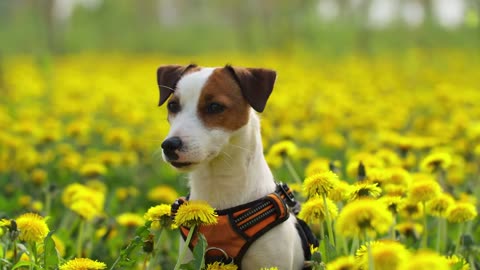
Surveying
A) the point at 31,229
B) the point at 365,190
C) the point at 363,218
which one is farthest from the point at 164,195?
the point at 363,218

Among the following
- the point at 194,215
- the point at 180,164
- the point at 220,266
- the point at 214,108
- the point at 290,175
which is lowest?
the point at 290,175

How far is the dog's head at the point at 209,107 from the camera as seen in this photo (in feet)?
8.68

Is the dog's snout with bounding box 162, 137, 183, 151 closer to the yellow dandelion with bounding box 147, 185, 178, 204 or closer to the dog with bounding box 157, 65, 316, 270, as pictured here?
the dog with bounding box 157, 65, 316, 270

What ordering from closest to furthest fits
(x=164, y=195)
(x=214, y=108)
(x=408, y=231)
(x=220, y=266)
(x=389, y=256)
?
(x=389, y=256) → (x=220, y=266) → (x=214, y=108) → (x=408, y=231) → (x=164, y=195)

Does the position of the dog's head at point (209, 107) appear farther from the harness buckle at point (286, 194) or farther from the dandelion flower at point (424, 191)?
the dandelion flower at point (424, 191)

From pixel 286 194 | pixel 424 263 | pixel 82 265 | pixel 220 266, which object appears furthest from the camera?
pixel 286 194

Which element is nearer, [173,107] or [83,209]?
[173,107]

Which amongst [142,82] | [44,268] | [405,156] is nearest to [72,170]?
[405,156]

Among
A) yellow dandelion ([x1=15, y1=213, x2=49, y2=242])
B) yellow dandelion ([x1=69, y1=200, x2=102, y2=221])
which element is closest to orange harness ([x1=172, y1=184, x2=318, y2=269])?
yellow dandelion ([x1=15, y1=213, x2=49, y2=242])

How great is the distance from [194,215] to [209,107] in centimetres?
57

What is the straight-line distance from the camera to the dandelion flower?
2.72 meters

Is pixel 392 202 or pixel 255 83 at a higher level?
pixel 255 83

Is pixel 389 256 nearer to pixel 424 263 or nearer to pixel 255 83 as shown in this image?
pixel 424 263

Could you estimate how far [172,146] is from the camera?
2.59 m
